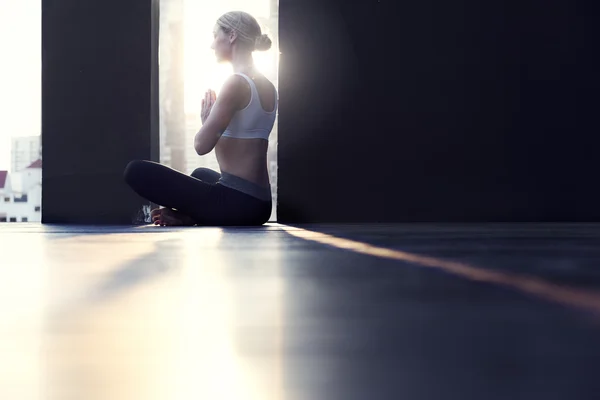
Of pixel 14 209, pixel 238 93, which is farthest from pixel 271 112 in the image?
pixel 14 209

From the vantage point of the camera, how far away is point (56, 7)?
298cm

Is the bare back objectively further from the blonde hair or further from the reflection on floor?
the reflection on floor

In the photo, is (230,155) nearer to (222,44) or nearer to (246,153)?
(246,153)

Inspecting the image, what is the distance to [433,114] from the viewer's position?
2.96m

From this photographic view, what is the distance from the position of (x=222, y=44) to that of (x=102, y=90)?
101 centimetres

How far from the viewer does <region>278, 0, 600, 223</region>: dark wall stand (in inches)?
116

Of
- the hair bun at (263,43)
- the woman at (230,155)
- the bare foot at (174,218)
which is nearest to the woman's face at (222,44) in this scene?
the woman at (230,155)

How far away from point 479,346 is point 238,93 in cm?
193

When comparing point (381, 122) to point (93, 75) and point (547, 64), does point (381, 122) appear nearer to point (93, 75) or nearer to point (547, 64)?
point (547, 64)

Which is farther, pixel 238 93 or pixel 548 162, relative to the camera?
pixel 548 162

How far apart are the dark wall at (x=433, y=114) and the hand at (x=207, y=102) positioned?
0.74 metres

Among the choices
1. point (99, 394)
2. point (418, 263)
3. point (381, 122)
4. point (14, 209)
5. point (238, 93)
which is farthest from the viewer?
point (14, 209)

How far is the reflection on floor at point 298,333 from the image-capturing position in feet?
0.85

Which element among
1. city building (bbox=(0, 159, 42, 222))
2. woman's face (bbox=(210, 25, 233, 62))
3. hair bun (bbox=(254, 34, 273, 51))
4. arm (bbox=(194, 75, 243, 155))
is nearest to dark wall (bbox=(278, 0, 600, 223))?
hair bun (bbox=(254, 34, 273, 51))
